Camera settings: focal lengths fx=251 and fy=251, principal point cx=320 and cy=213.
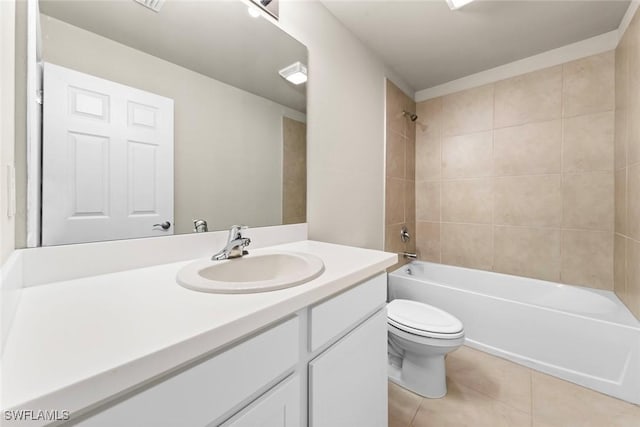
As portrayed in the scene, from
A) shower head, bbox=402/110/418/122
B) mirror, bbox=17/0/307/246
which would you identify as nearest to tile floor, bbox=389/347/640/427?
mirror, bbox=17/0/307/246

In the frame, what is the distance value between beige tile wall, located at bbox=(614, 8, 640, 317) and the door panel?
2364 mm

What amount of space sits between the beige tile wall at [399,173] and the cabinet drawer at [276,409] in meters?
1.67

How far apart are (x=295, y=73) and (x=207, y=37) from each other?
0.47 metres

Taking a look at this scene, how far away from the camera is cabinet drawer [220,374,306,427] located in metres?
0.51

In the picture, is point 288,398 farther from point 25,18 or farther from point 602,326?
point 602,326

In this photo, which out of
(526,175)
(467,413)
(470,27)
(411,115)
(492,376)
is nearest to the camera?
(467,413)

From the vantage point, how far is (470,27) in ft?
5.63

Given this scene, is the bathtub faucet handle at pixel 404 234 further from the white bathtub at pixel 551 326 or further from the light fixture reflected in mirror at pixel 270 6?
the light fixture reflected in mirror at pixel 270 6

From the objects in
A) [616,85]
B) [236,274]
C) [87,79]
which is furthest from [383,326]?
[616,85]

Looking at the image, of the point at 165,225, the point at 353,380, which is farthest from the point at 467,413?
the point at 165,225

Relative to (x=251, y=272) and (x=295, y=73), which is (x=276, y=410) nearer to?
(x=251, y=272)

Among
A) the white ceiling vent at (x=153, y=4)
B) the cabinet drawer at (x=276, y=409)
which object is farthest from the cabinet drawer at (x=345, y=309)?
the white ceiling vent at (x=153, y=4)

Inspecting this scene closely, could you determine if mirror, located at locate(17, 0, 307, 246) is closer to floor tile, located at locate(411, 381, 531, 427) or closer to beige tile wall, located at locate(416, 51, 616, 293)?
floor tile, located at locate(411, 381, 531, 427)

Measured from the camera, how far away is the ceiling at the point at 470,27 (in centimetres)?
153
